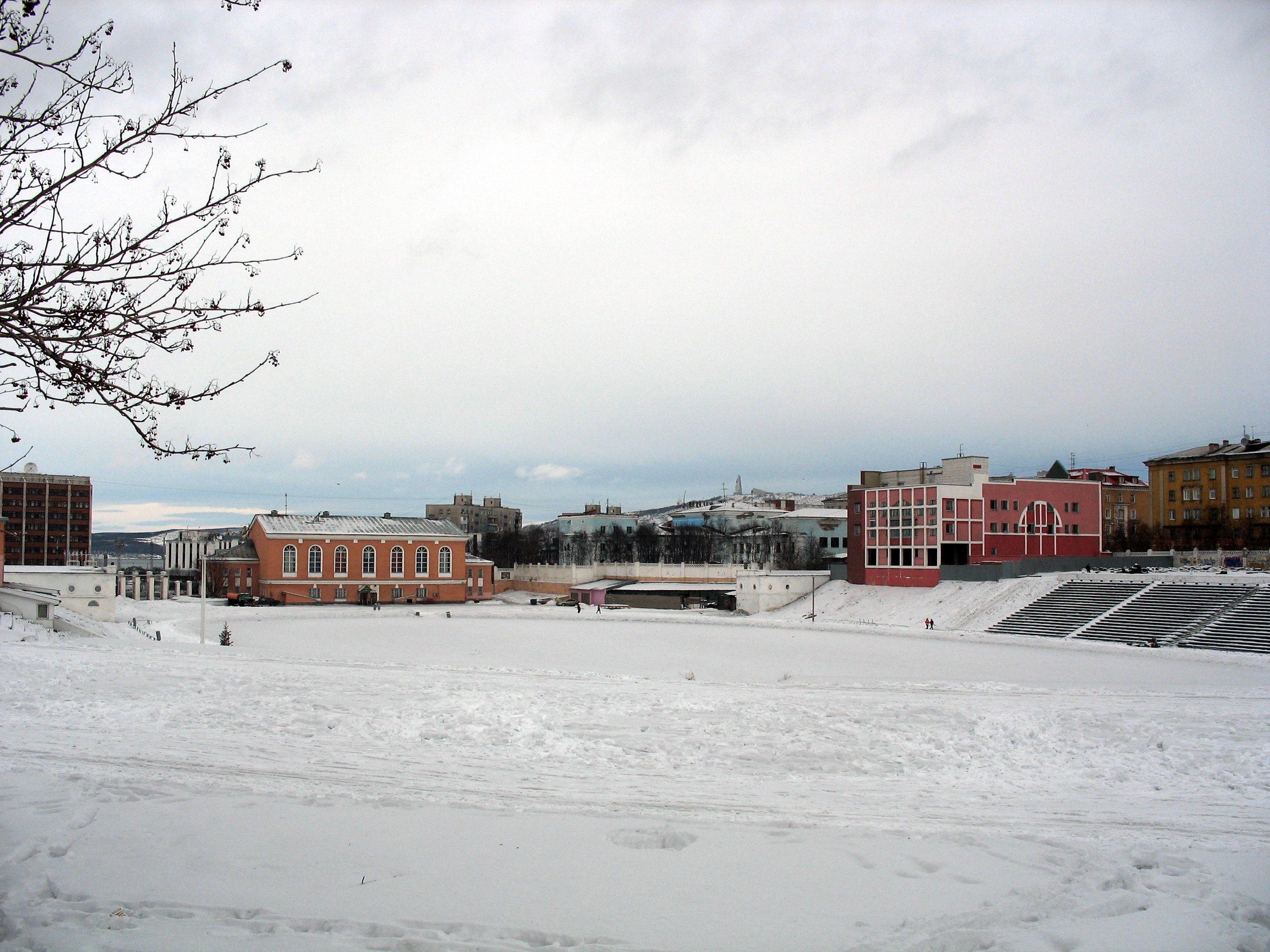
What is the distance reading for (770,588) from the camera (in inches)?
2680

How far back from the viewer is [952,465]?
66375mm

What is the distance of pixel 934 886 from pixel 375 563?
7152 cm

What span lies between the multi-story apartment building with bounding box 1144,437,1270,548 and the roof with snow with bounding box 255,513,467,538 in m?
66.7

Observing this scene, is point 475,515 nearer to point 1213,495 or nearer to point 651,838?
point 1213,495

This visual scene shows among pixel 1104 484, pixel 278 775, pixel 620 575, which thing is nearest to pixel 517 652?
pixel 278 775

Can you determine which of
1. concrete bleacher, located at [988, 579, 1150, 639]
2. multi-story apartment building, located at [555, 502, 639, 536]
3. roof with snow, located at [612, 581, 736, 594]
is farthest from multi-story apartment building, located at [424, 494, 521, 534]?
concrete bleacher, located at [988, 579, 1150, 639]

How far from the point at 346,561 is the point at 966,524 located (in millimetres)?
48615

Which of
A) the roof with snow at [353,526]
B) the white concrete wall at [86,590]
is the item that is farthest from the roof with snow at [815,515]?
the white concrete wall at [86,590]

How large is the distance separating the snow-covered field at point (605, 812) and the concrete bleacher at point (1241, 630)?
18.4m

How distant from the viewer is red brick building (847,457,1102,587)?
64.0 m

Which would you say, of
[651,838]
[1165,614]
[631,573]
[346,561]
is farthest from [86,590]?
[1165,614]

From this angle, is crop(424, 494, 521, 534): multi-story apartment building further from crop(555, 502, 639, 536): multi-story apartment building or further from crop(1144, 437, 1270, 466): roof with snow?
crop(1144, 437, 1270, 466): roof with snow

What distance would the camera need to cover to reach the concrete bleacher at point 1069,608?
46.0 m

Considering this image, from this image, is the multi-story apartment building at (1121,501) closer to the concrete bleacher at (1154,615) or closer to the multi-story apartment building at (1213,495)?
the multi-story apartment building at (1213,495)
